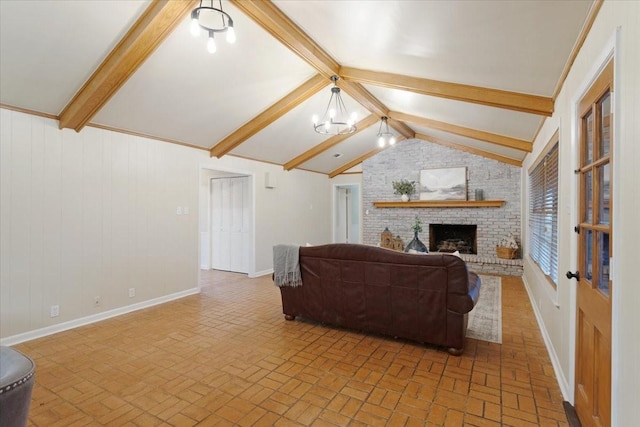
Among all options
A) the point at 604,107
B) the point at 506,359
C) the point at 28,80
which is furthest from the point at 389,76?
the point at 28,80

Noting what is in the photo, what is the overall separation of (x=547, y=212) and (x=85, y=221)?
5333mm

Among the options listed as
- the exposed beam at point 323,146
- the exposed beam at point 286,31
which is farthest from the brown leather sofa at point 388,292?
the exposed beam at point 323,146

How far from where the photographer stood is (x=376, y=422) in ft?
6.28

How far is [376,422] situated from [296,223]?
5.78 metres

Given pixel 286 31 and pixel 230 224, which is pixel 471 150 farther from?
pixel 230 224

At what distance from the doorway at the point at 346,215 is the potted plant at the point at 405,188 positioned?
1.75 metres

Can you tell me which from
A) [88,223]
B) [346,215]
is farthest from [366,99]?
[346,215]

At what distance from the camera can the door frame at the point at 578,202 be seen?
130cm

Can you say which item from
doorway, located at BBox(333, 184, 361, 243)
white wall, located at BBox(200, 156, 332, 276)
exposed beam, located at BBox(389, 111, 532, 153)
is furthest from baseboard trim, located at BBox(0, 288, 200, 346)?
doorway, located at BBox(333, 184, 361, 243)

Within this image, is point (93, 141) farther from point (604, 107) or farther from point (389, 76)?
point (604, 107)

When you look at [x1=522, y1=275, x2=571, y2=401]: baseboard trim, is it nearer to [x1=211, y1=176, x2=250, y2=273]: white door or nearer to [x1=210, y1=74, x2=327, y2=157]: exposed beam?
[x1=210, y1=74, x2=327, y2=157]: exposed beam

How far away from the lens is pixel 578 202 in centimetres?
198

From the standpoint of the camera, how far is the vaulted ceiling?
2141 millimetres

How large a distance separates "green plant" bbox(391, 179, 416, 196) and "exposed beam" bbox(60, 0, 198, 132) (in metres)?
5.89
